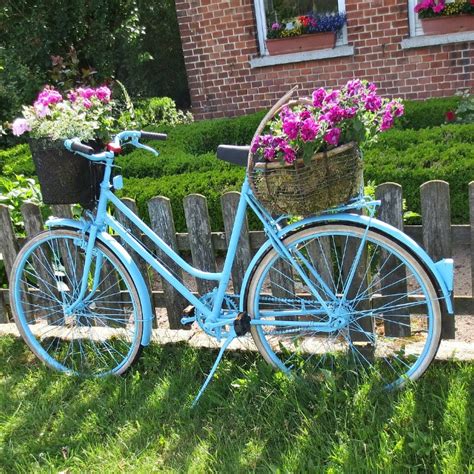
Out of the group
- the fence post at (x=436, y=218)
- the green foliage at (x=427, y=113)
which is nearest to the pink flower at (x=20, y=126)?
the fence post at (x=436, y=218)

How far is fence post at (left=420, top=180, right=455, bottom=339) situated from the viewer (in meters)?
2.83

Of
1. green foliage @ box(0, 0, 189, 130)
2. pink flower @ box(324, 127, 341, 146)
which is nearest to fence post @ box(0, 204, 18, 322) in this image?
pink flower @ box(324, 127, 341, 146)

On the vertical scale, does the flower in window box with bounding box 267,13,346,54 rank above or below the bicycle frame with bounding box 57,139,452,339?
above

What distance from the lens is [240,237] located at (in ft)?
10.7

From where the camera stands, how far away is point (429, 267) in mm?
2555

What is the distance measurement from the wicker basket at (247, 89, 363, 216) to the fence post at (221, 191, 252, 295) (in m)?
0.53

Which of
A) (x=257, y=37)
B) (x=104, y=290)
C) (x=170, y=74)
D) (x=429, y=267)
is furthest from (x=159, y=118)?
(x=429, y=267)

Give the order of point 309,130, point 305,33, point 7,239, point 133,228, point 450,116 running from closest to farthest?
point 309,130
point 133,228
point 7,239
point 450,116
point 305,33

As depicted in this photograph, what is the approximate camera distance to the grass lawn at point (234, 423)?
7.95 feet

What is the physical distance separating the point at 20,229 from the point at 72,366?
1462 mm

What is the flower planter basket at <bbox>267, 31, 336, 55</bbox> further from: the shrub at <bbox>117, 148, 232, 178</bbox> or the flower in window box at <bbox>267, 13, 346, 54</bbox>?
the shrub at <bbox>117, 148, 232, 178</bbox>

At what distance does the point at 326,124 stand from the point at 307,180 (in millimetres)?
233

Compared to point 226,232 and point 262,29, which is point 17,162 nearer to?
point 262,29

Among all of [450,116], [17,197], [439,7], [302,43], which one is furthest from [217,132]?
[17,197]
